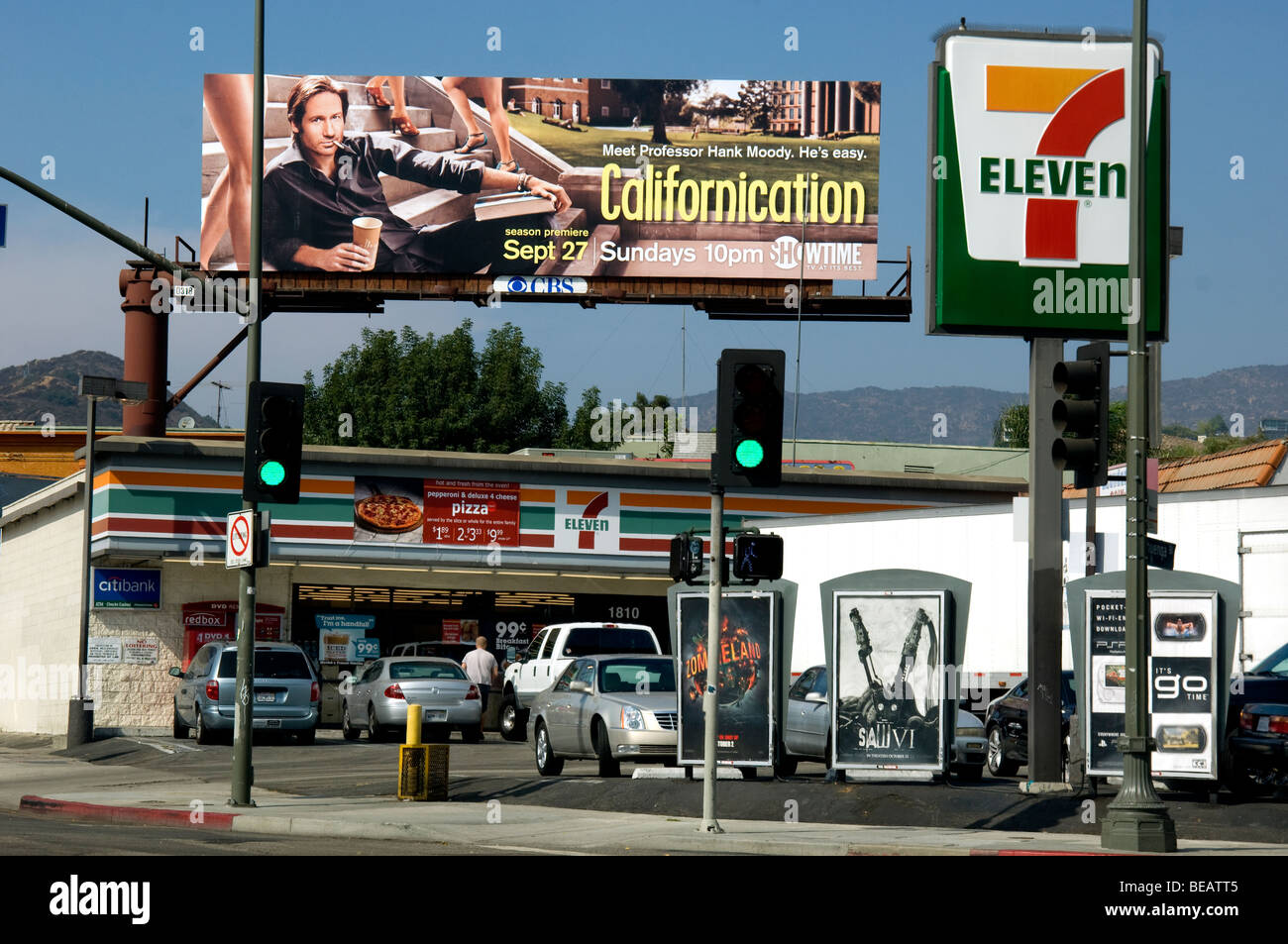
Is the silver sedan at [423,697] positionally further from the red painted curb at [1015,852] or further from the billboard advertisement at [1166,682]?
the red painted curb at [1015,852]

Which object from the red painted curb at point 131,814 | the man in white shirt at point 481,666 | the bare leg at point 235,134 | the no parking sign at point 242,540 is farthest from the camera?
the bare leg at point 235,134

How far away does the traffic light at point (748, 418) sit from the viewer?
15773 mm

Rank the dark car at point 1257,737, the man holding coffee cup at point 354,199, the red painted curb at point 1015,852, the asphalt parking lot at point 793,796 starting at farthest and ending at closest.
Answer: the man holding coffee cup at point 354,199 < the dark car at point 1257,737 < the asphalt parking lot at point 793,796 < the red painted curb at point 1015,852

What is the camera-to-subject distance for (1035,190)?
19438 millimetres

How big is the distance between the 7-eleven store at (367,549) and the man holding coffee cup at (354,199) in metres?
7.14

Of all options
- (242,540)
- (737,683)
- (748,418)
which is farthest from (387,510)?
(748,418)

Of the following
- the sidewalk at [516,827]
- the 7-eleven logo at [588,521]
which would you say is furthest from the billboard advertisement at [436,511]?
the sidewalk at [516,827]

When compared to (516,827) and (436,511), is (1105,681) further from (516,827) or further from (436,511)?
(436,511)

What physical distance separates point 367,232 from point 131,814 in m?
25.6

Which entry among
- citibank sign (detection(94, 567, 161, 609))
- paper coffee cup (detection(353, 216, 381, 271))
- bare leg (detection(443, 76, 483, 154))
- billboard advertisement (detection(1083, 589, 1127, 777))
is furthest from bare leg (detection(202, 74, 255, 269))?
billboard advertisement (detection(1083, 589, 1127, 777))

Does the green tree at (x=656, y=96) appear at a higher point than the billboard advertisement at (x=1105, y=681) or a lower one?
higher

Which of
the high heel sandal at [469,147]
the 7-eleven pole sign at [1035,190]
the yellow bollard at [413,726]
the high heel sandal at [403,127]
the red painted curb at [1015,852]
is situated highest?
the high heel sandal at [403,127]

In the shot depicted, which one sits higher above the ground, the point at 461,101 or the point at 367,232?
the point at 461,101

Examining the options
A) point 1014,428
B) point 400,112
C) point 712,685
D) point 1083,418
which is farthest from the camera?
point 1014,428
